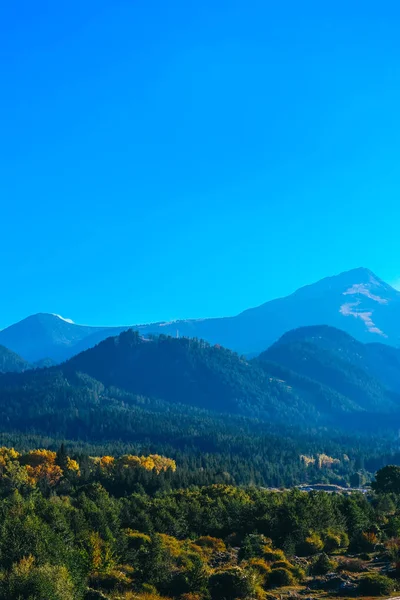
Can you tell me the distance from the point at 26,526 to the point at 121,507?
1921 inches

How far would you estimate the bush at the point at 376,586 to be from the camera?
5684 centimetres

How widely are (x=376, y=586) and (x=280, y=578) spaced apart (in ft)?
39.9

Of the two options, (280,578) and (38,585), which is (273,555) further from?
(38,585)

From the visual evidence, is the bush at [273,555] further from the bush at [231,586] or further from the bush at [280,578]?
the bush at [231,586]

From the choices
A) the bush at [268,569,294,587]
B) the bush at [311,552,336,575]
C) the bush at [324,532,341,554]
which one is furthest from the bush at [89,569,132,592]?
the bush at [324,532,341,554]

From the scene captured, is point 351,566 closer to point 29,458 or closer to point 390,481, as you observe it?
point 390,481

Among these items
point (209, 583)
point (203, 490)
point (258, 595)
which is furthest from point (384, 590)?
point (203, 490)

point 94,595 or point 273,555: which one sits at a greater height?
point 94,595

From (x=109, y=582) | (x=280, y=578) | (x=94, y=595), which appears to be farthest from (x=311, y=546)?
(x=94, y=595)

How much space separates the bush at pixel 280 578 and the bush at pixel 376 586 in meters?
9.78

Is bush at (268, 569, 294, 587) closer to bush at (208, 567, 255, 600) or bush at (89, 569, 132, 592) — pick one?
bush at (208, 567, 255, 600)

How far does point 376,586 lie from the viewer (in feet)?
187

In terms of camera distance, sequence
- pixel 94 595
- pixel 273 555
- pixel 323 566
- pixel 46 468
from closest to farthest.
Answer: pixel 94 595, pixel 323 566, pixel 273 555, pixel 46 468

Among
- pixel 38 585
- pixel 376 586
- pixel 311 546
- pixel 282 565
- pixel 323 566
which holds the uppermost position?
pixel 38 585
